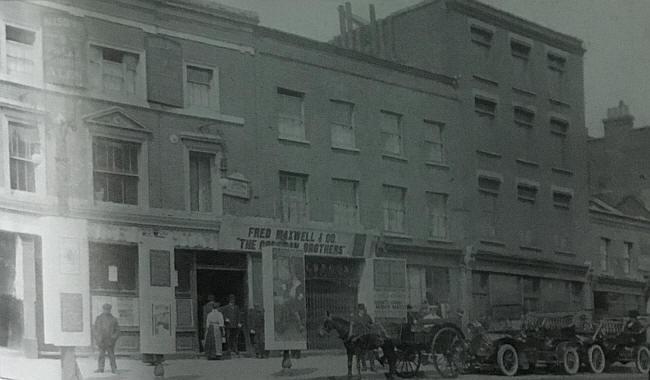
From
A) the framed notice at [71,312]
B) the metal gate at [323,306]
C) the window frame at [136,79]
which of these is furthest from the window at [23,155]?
the metal gate at [323,306]

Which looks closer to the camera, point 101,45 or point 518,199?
point 101,45

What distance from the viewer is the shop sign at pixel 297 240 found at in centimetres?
405

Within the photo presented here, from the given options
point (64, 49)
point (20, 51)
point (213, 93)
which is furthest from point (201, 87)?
point (20, 51)

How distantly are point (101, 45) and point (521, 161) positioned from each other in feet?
8.00

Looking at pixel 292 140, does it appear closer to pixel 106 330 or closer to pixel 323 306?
pixel 323 306

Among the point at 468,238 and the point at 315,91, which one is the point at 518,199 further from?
the point at 315,91

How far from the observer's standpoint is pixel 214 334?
153 inches

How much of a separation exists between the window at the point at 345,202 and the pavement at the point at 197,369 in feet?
1.92

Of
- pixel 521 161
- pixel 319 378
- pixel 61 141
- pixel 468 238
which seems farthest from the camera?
pixel 521 161

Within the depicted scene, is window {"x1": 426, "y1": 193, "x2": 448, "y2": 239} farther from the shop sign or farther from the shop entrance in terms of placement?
the shop entrance

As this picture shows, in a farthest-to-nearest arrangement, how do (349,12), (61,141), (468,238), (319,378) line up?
(468,238), (349,12), (319,378), (61,141)

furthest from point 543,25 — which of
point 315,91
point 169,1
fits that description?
point 169,1

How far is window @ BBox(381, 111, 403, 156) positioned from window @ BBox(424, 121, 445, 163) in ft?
0.52

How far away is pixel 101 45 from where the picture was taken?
12.4 ft
